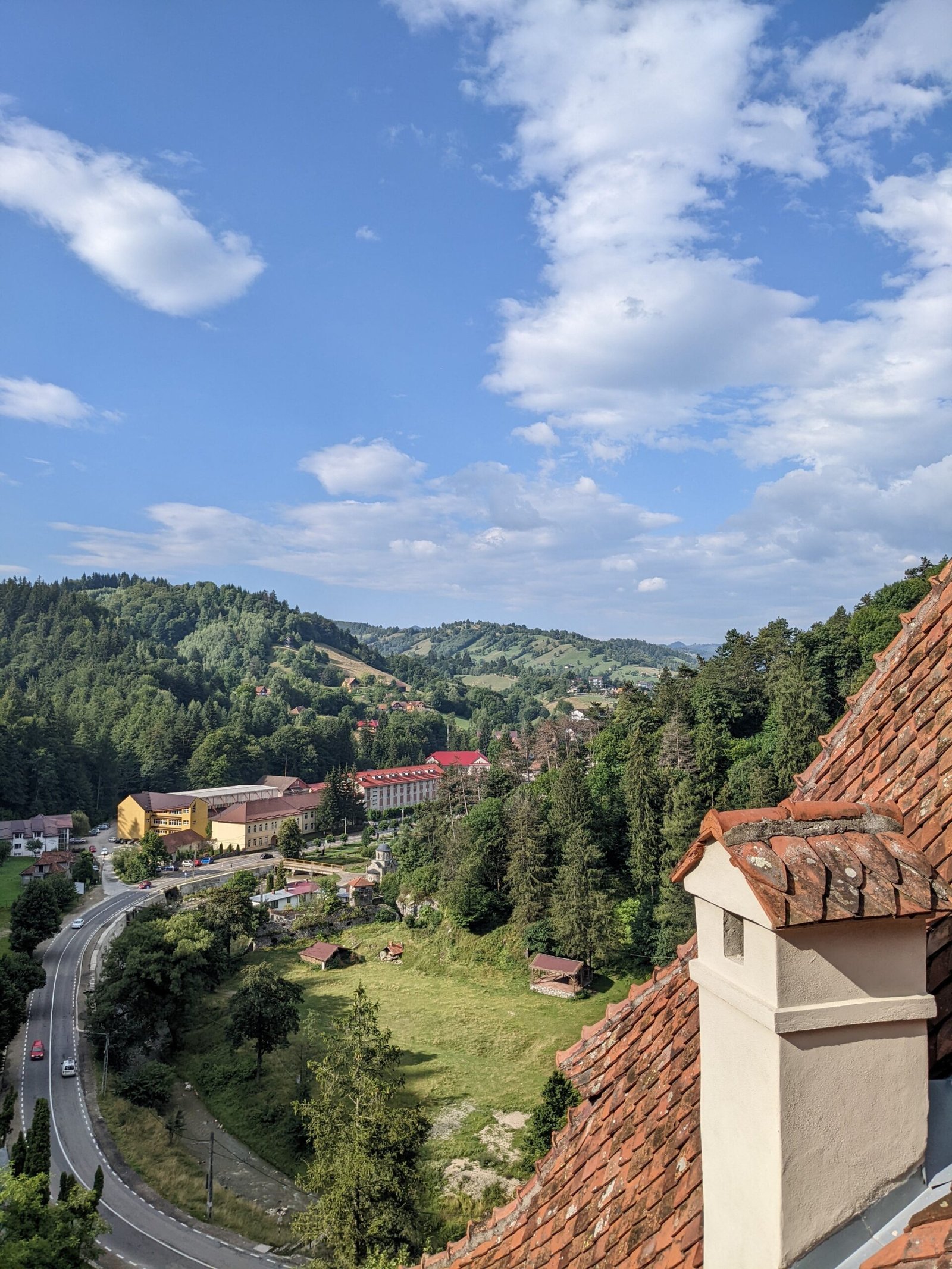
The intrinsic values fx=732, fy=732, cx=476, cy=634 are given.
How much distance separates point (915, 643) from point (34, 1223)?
21389 millimetres

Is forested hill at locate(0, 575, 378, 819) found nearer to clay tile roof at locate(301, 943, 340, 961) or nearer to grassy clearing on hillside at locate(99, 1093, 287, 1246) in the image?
clay tile roof at locate(301, 943, 340, 961)

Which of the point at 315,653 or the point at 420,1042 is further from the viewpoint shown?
the point at 315,653

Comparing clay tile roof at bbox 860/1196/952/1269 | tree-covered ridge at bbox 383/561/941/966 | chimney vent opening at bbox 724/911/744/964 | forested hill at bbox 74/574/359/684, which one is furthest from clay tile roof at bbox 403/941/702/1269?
forested hill at bbox 74/574/359/684

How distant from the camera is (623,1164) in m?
3.26

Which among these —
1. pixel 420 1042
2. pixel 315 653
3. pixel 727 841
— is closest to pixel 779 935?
pixel 727 841

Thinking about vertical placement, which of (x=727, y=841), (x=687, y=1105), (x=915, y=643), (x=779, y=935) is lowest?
(x=687, y=1105)

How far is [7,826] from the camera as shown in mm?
68188

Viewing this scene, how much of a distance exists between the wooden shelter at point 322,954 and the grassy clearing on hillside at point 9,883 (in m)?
18.1

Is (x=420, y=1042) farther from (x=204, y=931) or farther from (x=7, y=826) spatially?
(x=7, y=826)

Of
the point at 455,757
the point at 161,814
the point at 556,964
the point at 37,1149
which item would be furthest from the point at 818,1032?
the point at 455,757

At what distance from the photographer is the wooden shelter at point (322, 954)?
147 ft

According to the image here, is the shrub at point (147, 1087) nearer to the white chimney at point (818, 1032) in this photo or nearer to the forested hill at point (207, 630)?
the white chimney at point (818, 1032)

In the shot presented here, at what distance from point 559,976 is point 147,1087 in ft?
62.5

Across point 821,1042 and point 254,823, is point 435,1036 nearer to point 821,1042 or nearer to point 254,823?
point 821,1042
